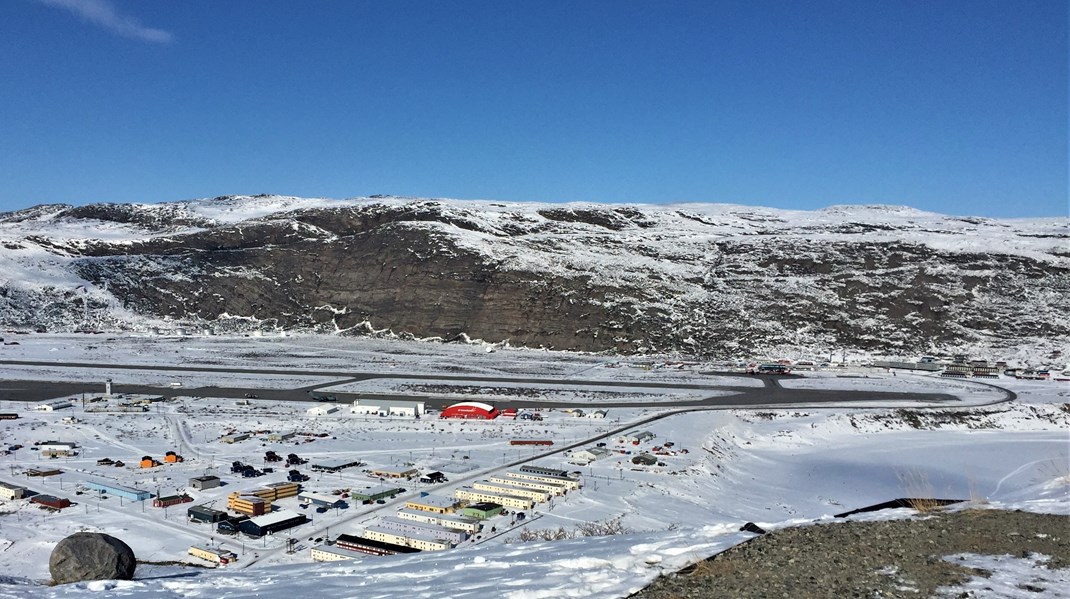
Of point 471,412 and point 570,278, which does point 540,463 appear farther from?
point 570,278

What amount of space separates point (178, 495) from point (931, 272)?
87.7 metres

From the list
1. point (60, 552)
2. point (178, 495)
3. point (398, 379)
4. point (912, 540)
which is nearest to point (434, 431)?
point (178, 495)

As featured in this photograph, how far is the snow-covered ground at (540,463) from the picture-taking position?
26.3 feet

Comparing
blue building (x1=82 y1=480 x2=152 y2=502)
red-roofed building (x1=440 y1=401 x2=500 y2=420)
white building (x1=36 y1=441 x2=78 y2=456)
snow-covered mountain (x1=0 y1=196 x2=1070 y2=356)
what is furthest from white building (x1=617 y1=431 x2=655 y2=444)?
snow-covered mountain (x1=0 y1=196 x2=1070 y2=356)

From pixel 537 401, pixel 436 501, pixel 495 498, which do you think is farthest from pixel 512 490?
pixel 537 401

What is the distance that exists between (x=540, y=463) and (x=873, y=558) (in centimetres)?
2572

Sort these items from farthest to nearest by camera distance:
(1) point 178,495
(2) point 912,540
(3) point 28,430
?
(3) point 28,430 < (1) point 178,495 < (2) point 912,540

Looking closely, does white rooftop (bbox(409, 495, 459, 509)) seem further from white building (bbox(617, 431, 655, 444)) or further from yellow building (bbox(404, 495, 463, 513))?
white building (bbox(617, 431, 655, 444))

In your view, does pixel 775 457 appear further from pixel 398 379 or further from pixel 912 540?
pixel 398 379

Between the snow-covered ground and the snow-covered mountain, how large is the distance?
70.5 ft

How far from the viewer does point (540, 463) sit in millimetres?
32188

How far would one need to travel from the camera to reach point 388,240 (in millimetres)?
107062

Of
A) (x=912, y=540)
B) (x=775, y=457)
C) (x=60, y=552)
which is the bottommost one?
(x=775, y=457)

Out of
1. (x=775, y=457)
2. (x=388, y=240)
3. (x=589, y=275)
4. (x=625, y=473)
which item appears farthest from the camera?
(x=388, y=240)
